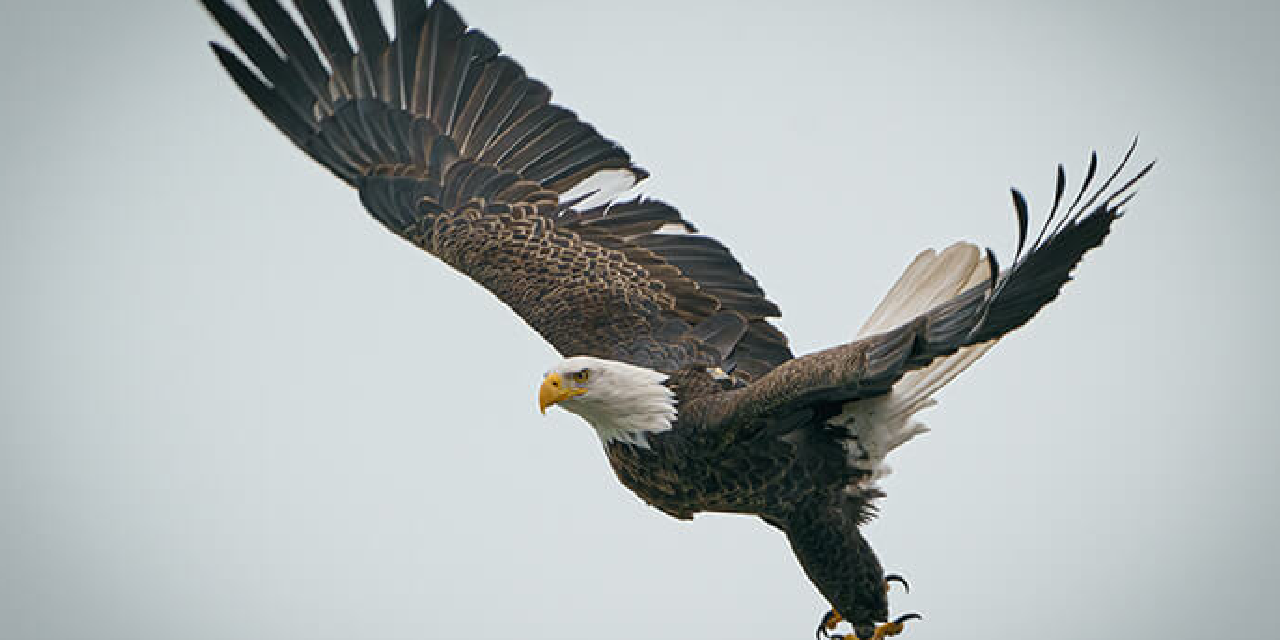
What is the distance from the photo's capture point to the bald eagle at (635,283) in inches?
205

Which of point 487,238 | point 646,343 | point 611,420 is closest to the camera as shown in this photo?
point 611,420

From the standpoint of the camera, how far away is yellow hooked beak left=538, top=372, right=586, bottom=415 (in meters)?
5.53

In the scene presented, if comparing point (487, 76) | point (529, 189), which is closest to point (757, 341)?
point (529, 189)

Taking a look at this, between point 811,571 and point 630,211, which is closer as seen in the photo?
point 811,571

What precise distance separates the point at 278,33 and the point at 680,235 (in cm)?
242

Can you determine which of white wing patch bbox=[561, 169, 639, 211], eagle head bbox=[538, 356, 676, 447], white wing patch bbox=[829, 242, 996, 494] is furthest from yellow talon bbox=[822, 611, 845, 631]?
white wing patch bbox=[561, 169, 639, 211]

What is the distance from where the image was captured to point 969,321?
4.77 m

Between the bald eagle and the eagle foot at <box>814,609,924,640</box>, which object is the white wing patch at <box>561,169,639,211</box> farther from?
the eagle foot at <box>814,609,924,640</box>

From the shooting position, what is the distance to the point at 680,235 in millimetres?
7309

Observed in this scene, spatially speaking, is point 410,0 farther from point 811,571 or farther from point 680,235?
point 811,571

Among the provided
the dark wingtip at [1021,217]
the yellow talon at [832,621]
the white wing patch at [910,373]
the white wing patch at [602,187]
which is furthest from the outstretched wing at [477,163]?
the dark wingtip at [1021,217]

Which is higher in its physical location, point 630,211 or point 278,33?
point 278,33

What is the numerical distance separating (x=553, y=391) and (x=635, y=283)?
1.43m

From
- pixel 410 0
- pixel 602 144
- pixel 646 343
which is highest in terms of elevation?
pixel 410 0
